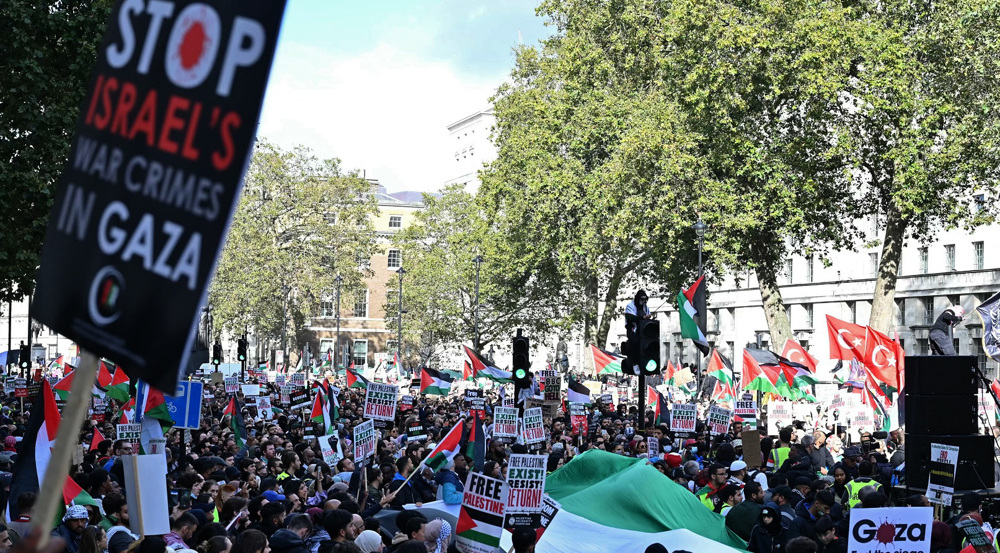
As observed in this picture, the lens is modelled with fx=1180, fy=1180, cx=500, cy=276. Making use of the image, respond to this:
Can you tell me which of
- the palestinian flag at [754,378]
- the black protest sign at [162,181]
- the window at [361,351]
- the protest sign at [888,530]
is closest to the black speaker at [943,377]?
the protest sign at [888,530]

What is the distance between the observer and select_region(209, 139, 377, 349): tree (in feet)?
211

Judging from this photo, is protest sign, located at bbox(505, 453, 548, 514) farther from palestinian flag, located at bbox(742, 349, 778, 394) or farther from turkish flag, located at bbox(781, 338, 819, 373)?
turkish flag, located at bbox(781, 338, 819, 373)

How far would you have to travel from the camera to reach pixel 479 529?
8.23 m

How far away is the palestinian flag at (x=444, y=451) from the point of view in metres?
12.2

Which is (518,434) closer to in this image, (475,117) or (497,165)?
(497,165)

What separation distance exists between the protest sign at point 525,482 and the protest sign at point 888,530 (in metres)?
2.18

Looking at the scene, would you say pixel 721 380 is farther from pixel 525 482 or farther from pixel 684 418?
pixel 525 482

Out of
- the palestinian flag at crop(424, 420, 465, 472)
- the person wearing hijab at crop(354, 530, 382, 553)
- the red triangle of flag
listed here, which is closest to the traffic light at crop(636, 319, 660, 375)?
the palestinian flag at crop(424, 420, 465, 472)

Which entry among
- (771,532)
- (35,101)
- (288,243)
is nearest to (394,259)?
(288,243)

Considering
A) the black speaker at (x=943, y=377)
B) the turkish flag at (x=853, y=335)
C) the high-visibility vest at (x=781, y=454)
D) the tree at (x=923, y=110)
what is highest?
the tree at (x=923, y=110)

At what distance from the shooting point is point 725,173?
130ft

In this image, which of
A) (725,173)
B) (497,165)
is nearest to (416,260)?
(497,165)

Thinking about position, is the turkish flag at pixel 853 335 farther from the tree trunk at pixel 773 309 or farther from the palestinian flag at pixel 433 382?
the tree trunk at pixel 773 309

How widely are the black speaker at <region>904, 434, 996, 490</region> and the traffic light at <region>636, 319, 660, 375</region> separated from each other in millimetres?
3899
